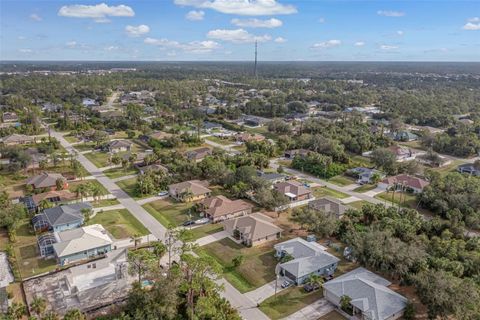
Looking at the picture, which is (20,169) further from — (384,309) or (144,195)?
(384,309)

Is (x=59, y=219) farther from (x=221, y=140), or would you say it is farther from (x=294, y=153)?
(x=221, y=140)

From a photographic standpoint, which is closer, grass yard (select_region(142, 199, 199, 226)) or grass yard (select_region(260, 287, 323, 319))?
grass yard (select_region(260, 287, 323, 319))

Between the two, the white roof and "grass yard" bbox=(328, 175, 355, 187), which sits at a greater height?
the white roof

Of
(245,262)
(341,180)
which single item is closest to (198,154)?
(341,180)

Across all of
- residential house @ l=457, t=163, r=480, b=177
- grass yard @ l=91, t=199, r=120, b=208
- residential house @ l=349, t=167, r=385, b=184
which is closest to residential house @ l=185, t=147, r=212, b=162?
grass yard @ l=91, t=199, r=120, b=208

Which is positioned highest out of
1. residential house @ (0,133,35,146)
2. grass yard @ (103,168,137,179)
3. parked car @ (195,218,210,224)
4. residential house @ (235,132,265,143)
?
residential house @ (0,133,35,146)

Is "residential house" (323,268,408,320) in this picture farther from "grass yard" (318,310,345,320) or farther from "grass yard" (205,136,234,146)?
"grass yard" (205,136,234,146)
